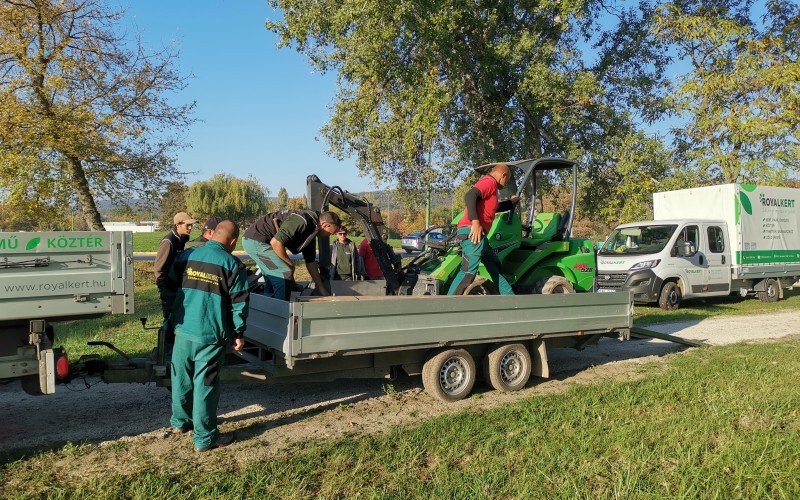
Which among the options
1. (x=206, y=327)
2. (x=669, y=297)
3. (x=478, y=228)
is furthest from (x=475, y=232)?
(x=669, y=297)

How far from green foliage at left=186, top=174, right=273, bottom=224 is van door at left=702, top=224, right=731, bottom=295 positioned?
5098 cm

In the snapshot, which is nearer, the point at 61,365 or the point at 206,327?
the point at 61,365

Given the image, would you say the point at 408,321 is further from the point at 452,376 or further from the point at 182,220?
the point at 182,220

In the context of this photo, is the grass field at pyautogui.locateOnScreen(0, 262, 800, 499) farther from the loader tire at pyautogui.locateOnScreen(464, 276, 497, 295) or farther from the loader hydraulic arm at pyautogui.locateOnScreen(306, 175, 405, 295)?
the loader hydraulic arm at pyautogui.locateOnScreen(306, 175, 405, 295)

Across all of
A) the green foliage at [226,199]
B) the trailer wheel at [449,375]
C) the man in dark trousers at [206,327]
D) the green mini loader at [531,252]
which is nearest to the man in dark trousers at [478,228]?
the green mini loader at [531,252]

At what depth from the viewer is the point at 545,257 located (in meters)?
8.02

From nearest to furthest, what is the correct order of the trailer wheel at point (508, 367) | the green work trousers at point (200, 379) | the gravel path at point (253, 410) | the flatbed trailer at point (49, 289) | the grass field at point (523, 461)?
1. the grass field at point (523, 461)
2. the flatbed trailer at point (49, 289)
3. the green work trousers at point (200, 379)
4. the gravel path at point (253, 410)
5. the trailer wheel at point (508, 367)

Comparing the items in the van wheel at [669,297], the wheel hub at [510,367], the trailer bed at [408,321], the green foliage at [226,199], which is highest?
the green foliage at [226,199]

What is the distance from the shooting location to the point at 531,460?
14.1ft

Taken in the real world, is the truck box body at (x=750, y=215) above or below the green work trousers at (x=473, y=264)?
above

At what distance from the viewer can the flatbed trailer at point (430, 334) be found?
5.05 metres

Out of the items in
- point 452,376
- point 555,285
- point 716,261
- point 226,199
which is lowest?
point 452,376

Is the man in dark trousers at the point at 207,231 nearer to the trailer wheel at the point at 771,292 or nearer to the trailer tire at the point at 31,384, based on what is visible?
the trailer tire at the point at 31,384

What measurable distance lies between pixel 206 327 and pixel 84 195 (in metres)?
14.0
